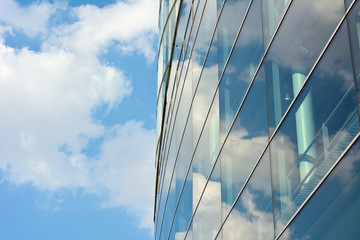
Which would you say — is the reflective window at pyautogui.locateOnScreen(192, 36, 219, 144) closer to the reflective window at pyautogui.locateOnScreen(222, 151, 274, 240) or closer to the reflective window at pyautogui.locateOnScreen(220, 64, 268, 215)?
the reflective window at pyautogui.locateOnScreen(220, 64, 268, 215)

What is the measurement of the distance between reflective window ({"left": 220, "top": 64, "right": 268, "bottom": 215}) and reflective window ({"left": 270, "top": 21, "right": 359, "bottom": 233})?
1.19 metres

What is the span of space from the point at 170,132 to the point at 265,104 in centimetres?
1312

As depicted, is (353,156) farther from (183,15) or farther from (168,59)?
(168,59)

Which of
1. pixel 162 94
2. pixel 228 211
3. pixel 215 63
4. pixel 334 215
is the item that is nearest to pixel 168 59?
pixel 162 94

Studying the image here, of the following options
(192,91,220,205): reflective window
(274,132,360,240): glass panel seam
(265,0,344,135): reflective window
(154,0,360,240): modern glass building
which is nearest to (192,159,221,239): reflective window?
(154,0,360,240): modern glass building

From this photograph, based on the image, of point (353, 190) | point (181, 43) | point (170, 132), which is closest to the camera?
point (353, 190)

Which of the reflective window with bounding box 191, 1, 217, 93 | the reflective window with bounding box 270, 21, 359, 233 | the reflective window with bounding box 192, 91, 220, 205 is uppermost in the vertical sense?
the reflective window with bounding box 191, 1, 217, 93

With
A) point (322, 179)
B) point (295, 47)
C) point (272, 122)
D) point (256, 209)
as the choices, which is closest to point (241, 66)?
point (272, 122)

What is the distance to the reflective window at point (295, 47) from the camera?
957 cm

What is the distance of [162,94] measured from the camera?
28484mm

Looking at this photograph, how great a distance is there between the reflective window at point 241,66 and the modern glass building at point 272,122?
0.09ft

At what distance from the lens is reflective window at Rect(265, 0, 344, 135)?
9570 millimetres

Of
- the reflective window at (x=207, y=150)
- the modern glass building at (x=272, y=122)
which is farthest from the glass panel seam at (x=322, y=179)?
the reflective window at (x=207, y=150)

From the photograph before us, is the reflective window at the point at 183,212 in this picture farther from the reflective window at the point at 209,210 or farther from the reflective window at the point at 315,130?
the reflective window at the point at 315,130
